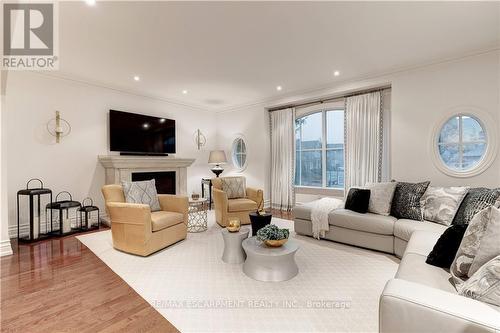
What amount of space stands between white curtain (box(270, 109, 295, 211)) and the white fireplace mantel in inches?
82.3

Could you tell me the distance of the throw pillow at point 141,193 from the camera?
348 cm

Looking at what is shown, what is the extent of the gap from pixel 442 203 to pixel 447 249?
1564 millimetres

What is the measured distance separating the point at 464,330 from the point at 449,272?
918 millimetres

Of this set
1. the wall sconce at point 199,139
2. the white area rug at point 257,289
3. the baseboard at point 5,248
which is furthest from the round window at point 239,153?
the baseboard at point 5,248

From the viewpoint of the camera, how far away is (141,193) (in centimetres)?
358

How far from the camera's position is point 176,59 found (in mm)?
3662

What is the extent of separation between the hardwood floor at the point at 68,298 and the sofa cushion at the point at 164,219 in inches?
27.0

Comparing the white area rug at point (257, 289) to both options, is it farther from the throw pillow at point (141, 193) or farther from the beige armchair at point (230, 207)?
the beige armchair at point (230, 207)

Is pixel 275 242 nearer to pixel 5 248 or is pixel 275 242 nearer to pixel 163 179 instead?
pixel 5 248

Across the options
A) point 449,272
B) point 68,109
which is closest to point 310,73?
point 449,272

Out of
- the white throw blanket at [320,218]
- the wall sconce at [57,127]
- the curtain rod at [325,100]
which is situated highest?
the curtain rod at [325,100]

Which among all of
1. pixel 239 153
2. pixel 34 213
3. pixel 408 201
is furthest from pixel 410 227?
pixel 34 213

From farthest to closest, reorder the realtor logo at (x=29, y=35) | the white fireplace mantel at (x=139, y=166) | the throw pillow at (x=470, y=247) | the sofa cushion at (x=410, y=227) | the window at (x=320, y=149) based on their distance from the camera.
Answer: the window at (x=320, y=149), the white fireplace mantel at (x=139, y=166), the sofa cushion at (x=410, y=227), the realtor logo at (x=29, y=35), the throw pillow at (x=470, y=247)

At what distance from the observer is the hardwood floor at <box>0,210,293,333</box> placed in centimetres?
184
